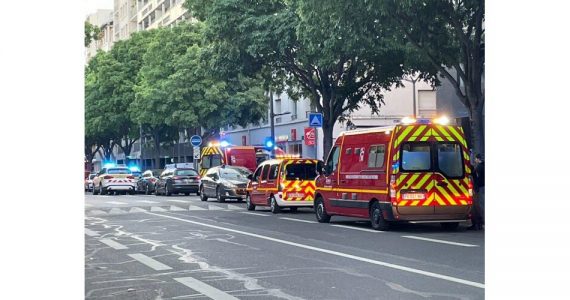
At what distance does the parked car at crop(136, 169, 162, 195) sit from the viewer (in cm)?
4475

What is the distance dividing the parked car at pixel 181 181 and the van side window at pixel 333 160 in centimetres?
2077

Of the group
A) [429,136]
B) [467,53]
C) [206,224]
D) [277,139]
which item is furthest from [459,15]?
[277,139]

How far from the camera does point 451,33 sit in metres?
22.0

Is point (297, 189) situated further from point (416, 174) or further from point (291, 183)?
point (416, 174)

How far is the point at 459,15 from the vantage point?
68.6 ft

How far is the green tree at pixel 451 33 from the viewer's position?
19.6 metres

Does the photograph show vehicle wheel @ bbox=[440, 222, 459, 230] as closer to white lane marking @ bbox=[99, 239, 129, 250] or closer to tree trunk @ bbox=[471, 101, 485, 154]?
tree trunk @ bbox=[471, 101, 485, 154]

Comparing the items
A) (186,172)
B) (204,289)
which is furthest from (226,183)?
(204,289)

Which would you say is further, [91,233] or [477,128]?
[477,128]

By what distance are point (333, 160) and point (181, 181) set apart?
21.3 m

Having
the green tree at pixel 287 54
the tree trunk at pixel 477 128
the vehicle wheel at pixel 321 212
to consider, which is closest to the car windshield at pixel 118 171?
the green tree at pixel 287 54

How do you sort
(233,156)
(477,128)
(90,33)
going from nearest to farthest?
(477,128)
(90,33)
(233,156)

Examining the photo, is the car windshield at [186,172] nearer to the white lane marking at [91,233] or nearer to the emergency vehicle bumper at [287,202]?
the emergency vehicle bumper at [287,202]

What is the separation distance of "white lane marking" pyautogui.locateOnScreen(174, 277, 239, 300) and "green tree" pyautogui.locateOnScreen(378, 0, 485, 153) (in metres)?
9.55
